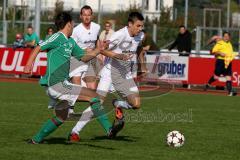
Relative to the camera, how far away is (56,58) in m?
12.0

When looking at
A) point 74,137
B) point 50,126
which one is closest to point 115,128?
point 74,137

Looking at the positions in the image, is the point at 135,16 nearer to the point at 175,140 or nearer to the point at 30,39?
the point at 175,140

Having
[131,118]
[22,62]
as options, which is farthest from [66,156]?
[22,62]

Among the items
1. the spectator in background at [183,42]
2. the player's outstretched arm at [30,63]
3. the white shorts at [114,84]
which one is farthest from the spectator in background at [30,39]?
the player's outstretched arm at [30,63]

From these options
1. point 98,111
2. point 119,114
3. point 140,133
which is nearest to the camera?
point 98,111

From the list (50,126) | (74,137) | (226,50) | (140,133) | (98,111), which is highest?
(226,50)

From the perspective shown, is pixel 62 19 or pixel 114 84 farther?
pixel 114 84

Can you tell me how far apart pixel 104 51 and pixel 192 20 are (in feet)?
138

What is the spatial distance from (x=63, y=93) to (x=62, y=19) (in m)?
1.12

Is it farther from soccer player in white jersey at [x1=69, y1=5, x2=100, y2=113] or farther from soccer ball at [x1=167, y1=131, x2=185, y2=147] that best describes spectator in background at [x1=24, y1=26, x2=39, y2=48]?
soccer ball at [x1=167, y1=131, x2=185, y2=147]

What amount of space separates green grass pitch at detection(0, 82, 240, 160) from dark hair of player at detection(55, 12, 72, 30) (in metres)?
1.81

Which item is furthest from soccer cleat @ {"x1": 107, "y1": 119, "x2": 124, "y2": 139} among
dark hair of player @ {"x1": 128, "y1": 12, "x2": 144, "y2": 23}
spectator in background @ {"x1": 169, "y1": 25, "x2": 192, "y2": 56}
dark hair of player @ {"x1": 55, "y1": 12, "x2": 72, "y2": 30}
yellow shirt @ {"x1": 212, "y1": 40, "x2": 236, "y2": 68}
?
spectator in background @ {"x1": 169, "y1": 25, "x2": 192, "y2": 56}

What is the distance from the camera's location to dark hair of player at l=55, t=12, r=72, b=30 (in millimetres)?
11984

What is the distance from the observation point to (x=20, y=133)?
13.4 m
